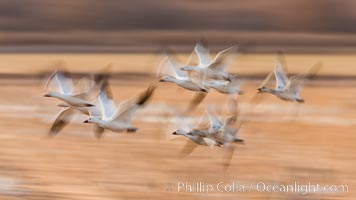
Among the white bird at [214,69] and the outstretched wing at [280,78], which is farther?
the outstretched wing at [280,78]

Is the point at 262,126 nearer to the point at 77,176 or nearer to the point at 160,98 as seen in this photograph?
the point at 160,98

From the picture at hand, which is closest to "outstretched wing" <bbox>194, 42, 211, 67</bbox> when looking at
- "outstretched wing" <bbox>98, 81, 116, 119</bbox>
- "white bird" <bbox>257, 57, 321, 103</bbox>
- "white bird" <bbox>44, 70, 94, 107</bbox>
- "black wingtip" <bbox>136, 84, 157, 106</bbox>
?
"white bird" <bbox>257, 57, 321, 103</bbox>

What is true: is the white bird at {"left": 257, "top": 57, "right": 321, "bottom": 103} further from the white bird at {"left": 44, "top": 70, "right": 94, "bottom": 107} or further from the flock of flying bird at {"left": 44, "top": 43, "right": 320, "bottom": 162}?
the white bird at {"left": 44, "top": 70, "right": 94, "bottom": 107}

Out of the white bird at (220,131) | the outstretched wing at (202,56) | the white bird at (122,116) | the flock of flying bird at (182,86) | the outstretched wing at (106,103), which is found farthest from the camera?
the outstretched wing at (202,56)

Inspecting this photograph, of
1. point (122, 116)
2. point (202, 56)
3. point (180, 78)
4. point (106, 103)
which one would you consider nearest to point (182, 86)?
point (180, 78)

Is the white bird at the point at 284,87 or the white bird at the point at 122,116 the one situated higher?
the white bird at the point at 284,87

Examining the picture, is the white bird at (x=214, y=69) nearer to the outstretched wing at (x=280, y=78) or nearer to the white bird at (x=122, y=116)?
the outstretched wing at (x=280, y=78)

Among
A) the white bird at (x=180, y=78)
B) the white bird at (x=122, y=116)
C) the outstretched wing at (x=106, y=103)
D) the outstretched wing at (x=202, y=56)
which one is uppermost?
the outstretched wing at (x=202, y=56)

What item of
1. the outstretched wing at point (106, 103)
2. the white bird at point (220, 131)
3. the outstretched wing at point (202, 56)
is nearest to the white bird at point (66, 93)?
the outstretched wing at point (106, 103)
